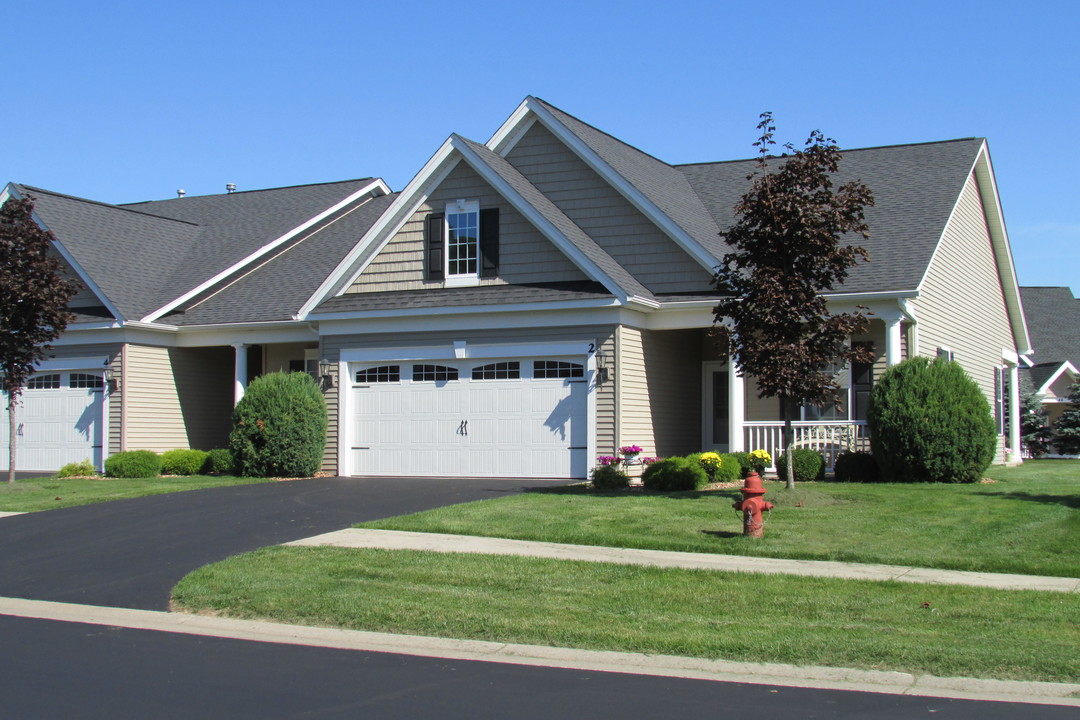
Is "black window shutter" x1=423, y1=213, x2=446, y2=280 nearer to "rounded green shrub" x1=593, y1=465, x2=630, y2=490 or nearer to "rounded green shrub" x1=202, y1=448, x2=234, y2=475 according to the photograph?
"rounded green shrub" x1=593, y1=465, x2=630, y2=490

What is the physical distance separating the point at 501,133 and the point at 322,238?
8.41m

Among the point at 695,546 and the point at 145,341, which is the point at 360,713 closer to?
the point at 695,546

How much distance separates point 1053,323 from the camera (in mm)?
41500

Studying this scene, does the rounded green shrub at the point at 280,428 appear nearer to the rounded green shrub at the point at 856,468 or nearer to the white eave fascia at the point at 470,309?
the white eave fascia at the point at 470,309

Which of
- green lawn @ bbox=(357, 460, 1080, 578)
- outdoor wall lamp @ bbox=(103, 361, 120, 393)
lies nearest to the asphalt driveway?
green lawn @ bbox=(357, 460, 1080, 578)

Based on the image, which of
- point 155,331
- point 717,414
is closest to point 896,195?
point 717,414

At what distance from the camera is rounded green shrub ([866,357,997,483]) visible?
17.8m

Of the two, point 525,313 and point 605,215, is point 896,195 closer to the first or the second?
point 605,215

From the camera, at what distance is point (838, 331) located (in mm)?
15172

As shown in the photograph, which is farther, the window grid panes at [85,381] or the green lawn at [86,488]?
the window grid panes at [85,381]

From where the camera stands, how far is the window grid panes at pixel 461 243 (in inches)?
871

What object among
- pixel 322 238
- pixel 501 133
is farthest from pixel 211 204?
pixel 501 133

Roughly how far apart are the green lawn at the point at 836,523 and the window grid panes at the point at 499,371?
163 inches

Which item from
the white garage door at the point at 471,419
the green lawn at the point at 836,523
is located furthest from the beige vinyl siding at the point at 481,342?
the green lawn at the point at 836,523
